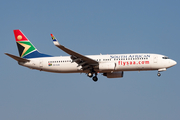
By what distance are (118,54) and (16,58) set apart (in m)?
16.6

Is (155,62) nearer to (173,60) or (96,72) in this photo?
(173,60)

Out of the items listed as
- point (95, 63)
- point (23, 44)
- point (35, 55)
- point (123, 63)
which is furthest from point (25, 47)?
point (123, 63)

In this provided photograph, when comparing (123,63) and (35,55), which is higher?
(35,55)

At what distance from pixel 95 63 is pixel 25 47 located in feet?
44.9

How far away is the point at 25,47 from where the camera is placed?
5662 cm

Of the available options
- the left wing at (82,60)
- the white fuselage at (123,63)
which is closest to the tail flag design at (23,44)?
the white fuselage at (123,63)

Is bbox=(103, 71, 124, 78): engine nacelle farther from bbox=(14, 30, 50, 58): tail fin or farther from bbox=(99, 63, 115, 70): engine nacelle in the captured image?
bbox=(14, 30, 50, 58): tail fin

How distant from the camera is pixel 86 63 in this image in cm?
5109

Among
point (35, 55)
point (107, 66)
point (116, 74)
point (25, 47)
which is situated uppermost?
point (25, 47)

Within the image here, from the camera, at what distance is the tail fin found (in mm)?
55447

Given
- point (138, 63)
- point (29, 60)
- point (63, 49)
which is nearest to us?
point (63, 49)

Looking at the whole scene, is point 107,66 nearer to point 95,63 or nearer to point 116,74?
point 95,63

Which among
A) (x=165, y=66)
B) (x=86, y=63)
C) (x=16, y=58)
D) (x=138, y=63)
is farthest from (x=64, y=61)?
(x=165, y=66)

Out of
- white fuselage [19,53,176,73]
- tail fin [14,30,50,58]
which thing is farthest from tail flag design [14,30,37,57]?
white fuselage [19,53,176,73]
